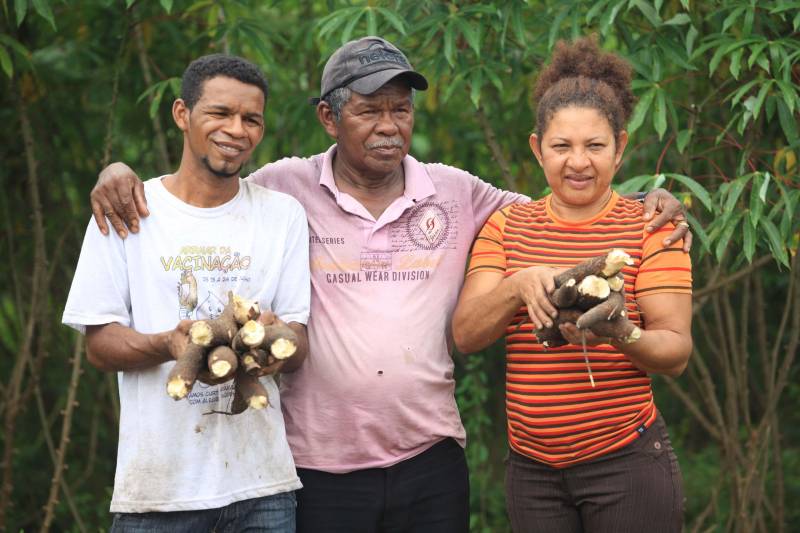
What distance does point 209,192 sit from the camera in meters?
2.45

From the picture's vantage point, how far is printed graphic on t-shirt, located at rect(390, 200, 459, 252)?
2.65 meters

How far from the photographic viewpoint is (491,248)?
2518 mm

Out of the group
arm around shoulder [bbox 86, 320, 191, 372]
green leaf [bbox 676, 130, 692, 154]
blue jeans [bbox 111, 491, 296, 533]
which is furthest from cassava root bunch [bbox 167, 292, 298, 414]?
green leaf [bbox 676, 130, 692, 154]

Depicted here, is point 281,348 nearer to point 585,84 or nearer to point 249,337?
point 249,337

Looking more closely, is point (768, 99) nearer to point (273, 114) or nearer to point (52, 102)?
point (273, 114)

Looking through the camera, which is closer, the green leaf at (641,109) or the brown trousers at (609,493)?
the brown trousers at (609,493)

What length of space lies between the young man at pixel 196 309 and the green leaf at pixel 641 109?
3.90 feet

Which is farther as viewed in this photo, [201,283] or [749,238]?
[749,238]

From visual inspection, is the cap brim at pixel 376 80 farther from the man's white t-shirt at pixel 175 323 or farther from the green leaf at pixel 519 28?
the green leaf at pixel 519 28

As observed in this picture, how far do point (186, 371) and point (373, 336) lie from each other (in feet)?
2.02

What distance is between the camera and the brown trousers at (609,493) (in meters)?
2.30

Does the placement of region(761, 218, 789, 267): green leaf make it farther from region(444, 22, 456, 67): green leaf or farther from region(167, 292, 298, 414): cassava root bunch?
region(167, 292, 298, 414): cassava root bunch

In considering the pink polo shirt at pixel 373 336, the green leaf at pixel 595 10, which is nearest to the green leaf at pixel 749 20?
the green leaf at pixel 595 10

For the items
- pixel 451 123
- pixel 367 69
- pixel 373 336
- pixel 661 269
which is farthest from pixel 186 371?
pixel 451 123
